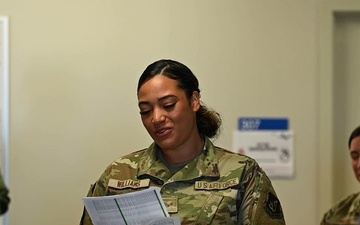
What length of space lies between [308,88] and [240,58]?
31cm

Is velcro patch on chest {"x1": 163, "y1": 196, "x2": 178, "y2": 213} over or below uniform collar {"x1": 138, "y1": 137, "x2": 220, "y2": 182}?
below

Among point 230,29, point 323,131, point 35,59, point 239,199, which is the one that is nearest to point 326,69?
point 323,131

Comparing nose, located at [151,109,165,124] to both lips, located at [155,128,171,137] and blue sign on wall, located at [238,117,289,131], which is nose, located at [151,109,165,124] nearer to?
lips, located at [155,128,171,137]

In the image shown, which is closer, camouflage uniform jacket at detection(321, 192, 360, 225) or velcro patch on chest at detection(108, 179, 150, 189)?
camouflage uniform jacket at detection(321, 192, 360, 225)

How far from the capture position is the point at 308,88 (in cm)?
238

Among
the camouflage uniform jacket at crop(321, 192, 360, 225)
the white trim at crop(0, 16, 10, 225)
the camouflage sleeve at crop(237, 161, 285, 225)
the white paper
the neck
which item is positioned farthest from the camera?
the white trim at crop(0, 16, 10, 225)

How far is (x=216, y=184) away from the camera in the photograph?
1.57 m

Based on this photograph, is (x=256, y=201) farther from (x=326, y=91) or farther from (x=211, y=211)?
(x=326, y=91)

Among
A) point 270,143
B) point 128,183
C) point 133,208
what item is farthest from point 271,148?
point 133,208

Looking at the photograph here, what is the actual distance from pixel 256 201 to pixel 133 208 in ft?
1.10

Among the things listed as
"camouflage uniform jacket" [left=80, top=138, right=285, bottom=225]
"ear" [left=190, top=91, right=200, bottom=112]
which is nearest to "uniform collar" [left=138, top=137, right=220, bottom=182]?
"camouflage uniform jacket" [left=80, top=138, right=285, bottom=225]

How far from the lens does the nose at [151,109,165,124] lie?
1.54 m

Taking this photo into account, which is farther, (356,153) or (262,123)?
(262,123)

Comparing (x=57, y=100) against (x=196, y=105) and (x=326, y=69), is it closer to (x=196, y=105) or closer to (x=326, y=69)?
(x=196, y=105)
